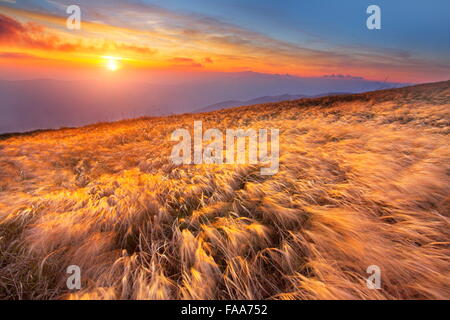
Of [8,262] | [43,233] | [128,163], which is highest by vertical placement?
[128,163]

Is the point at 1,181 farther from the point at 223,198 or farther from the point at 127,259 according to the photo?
the point at 223,198

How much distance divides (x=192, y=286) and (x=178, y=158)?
4.72 meters

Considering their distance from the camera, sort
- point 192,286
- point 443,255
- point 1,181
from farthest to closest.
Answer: point 1,181 → point 443,255 → point 192,286

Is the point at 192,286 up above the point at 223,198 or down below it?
below

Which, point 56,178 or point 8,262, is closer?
point 8,262

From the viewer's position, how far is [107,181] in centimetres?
448

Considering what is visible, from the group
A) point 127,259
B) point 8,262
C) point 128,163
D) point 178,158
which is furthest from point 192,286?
point 128,163

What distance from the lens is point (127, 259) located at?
2.04 metres

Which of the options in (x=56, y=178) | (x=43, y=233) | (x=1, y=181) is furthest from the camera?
(x=56, y=178)
